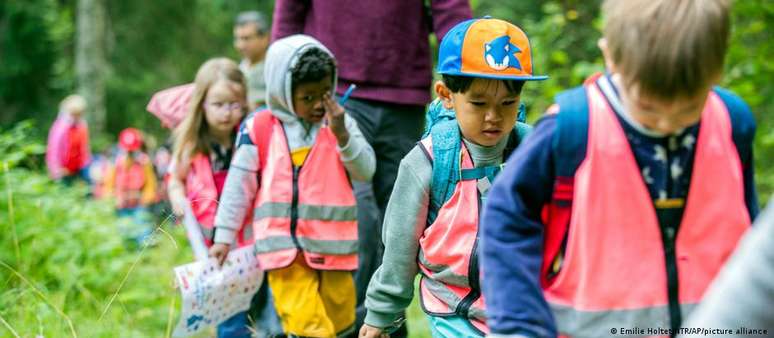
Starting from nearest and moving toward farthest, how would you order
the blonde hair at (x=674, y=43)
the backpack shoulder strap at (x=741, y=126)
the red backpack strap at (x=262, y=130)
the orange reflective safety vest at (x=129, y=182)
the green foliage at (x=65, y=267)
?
1. the blonde hair at (x=674, y=43)
2. the backpack shoulder strap at (x=741, y=126)
3. the red backpack strap at (x=262, y=130)
4. the green foliage at (x=65, y=267)
5. the orange reflective safety vest at (x=129, y=182)

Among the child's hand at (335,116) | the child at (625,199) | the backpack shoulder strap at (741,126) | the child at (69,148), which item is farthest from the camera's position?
the child at (69,148)

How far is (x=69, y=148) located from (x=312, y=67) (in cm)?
925

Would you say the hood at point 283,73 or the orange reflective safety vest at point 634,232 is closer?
the orange reflective safety vest at point 634,232

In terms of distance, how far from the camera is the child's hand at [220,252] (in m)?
4.19

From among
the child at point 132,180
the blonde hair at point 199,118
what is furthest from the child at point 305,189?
the child at point 132,180

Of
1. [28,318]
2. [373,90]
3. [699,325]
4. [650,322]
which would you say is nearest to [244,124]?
[373,90]

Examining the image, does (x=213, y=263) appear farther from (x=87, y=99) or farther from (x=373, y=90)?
(x=87, y=99)

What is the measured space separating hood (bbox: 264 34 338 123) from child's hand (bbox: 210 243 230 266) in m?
0.72

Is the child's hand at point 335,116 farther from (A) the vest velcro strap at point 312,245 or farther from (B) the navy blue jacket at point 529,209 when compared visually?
(B) the navy blue jacket at point 529,209

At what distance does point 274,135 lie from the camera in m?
4.05

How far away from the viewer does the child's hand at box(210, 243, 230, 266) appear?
13.7 feet

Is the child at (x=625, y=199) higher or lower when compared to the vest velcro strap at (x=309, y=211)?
higher

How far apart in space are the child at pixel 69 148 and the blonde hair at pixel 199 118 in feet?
24.7

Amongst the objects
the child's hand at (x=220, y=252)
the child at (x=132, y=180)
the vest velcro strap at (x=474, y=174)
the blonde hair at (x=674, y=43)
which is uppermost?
the blonde hair at (x=674, y=43)
